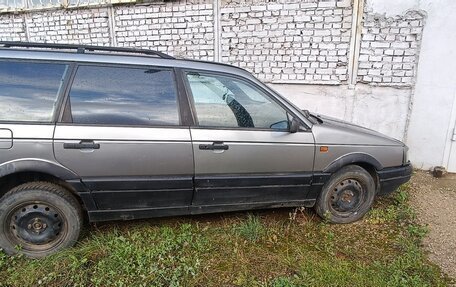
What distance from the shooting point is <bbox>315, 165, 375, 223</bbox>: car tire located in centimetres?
321

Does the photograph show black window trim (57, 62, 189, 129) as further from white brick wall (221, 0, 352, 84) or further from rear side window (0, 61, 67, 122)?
white brick wall (221, 0, 352, 84)

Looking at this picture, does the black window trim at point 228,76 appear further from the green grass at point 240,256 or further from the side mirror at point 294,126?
the green grass at point 240,256

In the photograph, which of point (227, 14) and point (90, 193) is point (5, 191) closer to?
point (90, 193)

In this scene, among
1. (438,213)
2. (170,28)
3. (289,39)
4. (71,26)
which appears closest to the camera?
(438,213)

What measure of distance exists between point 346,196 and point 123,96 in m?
2.48

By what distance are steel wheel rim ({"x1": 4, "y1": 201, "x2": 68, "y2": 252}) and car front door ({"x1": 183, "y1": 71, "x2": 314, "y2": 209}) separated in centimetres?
119

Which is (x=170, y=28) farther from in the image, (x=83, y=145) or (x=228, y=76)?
(x=83, y=145)

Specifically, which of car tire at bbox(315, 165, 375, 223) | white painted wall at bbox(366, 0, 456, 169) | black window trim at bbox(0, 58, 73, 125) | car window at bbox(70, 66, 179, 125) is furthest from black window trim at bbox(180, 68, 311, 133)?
white painted wall at bbox(366, 0, 456, 169)

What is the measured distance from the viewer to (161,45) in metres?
5.76

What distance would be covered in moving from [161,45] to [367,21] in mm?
3544

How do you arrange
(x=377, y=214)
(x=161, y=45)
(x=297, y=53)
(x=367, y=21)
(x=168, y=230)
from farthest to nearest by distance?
(x=161, y=45) → (x=297, y=53) → (x=367, y=21) → (x=377, y=214) → (x=168, y=230)

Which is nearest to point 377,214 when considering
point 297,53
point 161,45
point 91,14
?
point 297,53

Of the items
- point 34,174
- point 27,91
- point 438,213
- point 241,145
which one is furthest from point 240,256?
point 438,213

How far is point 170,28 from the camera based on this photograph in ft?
18.4
